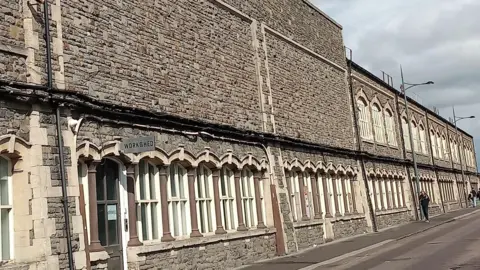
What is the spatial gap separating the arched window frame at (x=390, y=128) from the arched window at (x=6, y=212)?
29138 mm

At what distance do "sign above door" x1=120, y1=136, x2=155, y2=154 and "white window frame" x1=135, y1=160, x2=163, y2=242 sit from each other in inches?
57.7

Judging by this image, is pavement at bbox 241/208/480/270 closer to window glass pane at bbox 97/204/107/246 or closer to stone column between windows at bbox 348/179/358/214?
stone column between windows at bbox 348/179/358/214

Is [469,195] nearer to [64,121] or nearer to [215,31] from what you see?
[215,31]

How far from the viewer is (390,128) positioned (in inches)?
1449

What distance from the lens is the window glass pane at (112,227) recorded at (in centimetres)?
1240

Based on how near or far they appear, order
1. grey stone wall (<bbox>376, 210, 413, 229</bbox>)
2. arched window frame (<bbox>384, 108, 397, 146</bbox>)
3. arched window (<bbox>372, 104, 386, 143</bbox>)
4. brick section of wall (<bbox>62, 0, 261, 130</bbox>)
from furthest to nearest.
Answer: arched window frame (<bbox>384, 108, 397, 146</bbox>) → arched window (<bbox>372, 104, 386, 143</bbox>) → grey stone wall (<bbox>376, 210, 413, 229</bbox>) → brick section of wall (<bbox>62, 0, 261, 130</bbox>)

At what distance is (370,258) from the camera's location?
16469 mm

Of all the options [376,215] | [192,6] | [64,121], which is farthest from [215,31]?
[376,215]

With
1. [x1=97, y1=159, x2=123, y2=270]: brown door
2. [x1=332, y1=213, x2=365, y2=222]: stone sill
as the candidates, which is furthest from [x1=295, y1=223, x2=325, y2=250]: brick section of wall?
[x1=97, y1=159, x2=123, y2=270]: brown door

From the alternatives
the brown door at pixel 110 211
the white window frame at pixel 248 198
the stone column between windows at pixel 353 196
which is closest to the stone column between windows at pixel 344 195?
the stone column between windows at pixel 353 196

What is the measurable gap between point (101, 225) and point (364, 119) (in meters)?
22.4

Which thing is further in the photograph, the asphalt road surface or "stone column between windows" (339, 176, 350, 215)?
"stone column between windows" (339, 176, 350, 215)

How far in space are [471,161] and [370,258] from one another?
2417 inches

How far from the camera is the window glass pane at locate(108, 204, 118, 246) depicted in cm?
1240
